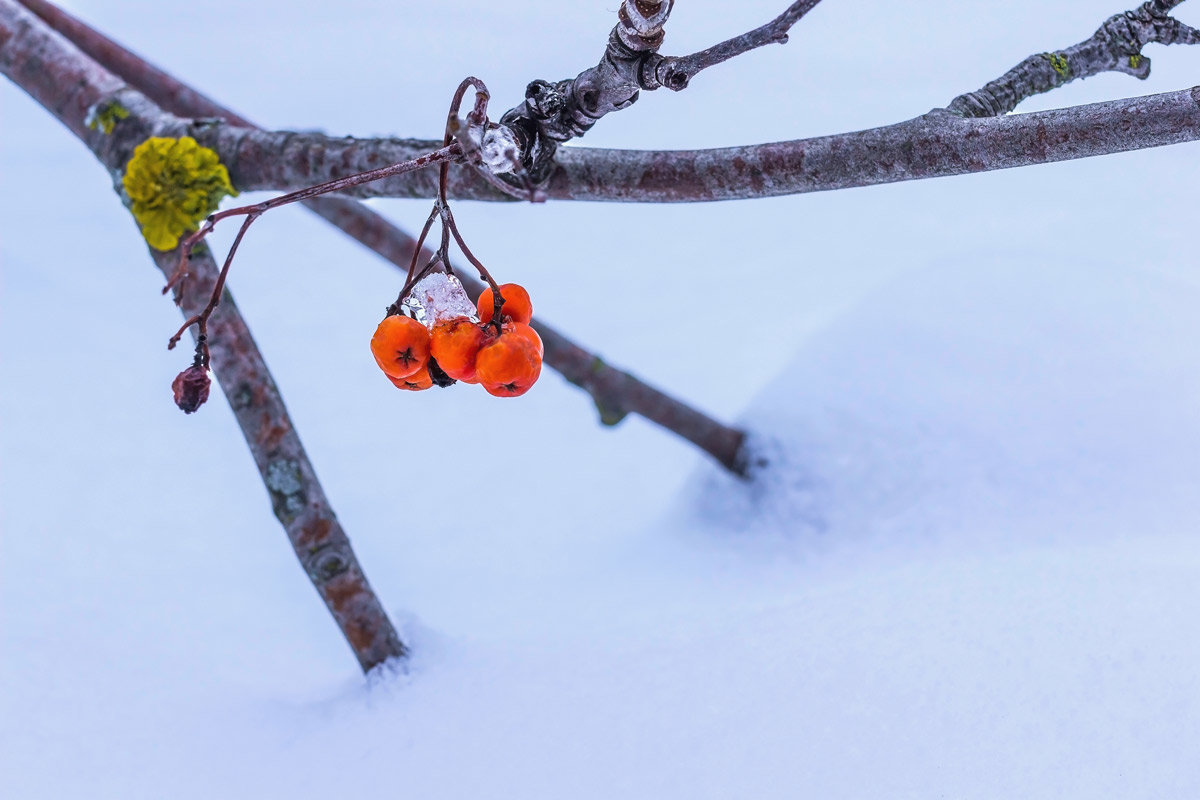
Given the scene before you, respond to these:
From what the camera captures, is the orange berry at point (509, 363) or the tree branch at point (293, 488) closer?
the orange berry at point (509, 363)

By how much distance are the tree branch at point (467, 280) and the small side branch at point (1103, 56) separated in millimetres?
1002

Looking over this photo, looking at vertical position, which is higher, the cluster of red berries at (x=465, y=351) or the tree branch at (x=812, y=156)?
the tree branch at (x=812, y=156)

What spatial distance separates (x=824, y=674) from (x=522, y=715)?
329 mm

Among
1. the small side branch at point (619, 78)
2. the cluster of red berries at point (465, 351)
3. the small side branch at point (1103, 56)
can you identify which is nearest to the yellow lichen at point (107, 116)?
the small side branch at point (619, 78)

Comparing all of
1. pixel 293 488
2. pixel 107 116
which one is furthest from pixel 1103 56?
pixel 107 116

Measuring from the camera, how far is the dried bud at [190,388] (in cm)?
77

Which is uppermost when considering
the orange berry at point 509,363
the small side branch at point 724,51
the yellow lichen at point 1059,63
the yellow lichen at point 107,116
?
the yellow lichen at point 107,116

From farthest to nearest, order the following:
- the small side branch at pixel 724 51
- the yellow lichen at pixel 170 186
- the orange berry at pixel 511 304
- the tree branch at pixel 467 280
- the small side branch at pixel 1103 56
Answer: the tree branch at pixel 467 280, the yellow lichen at pixel 170 186, the small side branch at pixel 1103 56, the orange berry at pixel 511 304, the small side branch at pixel 724 51

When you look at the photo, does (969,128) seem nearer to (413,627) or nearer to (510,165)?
(510,165)

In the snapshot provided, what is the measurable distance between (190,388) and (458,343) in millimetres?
229

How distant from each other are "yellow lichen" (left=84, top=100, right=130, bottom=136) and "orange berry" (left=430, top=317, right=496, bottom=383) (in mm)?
967

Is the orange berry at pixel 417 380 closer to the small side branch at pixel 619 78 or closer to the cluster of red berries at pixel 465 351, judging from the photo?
the cluster of red berries at pixel 465 351

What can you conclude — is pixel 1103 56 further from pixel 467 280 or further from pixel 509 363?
pixel 467 280

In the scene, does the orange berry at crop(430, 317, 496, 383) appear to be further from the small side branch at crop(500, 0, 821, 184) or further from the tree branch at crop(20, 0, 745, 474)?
the tree branch at crop(20, 0, 745, 474)
